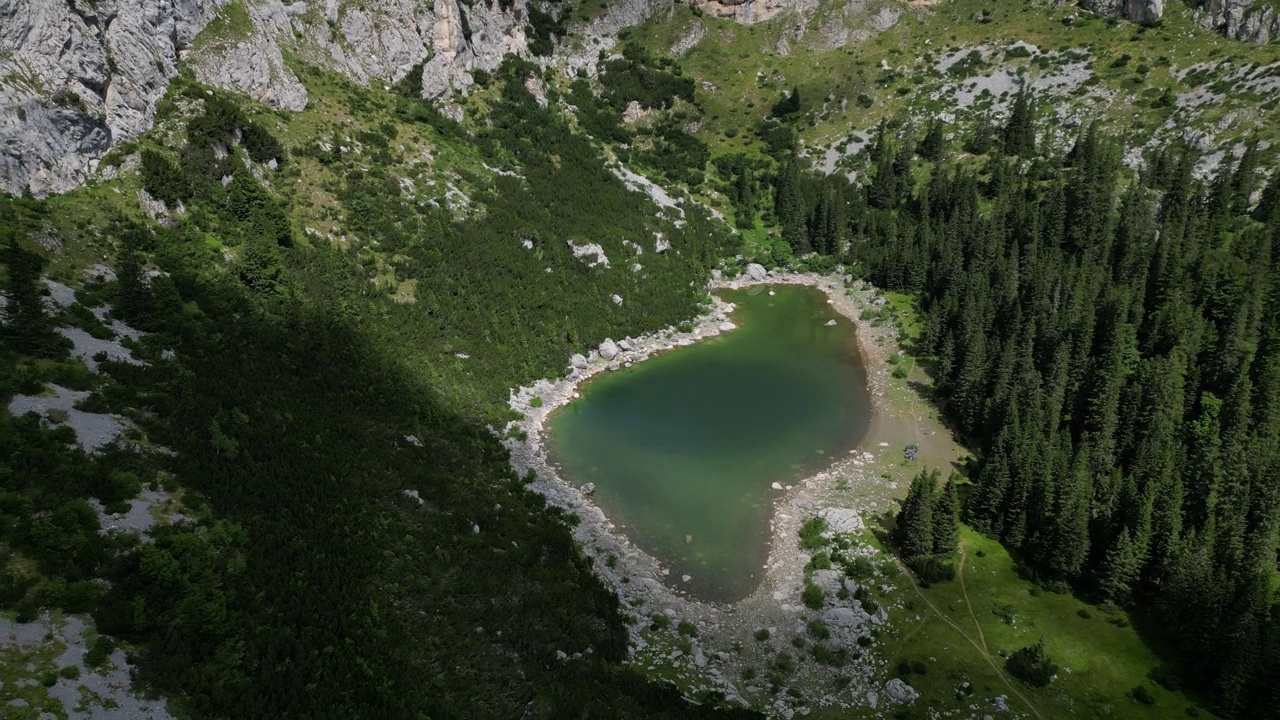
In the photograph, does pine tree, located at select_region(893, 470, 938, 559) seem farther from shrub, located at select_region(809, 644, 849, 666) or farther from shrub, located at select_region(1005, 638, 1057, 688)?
shrub, located at select_region(809, 644, 849, 666)

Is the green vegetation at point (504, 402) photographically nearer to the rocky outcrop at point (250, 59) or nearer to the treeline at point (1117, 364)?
the treeline at point (1117, 364)

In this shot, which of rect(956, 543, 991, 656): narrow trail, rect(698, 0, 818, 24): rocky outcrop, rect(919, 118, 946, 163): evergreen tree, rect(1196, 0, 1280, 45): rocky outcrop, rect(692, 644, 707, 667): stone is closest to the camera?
rect(692, 644, 707, 667): stone

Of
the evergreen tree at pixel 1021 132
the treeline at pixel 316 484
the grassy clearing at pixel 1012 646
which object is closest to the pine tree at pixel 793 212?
the evergreen tree at pixel 1021 132

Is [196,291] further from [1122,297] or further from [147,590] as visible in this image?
[1122,297]

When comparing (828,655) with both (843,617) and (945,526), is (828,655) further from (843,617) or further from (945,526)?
(945,526)

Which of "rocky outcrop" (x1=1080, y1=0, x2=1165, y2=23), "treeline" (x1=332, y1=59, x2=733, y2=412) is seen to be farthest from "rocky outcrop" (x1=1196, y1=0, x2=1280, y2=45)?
"treeline" (x1=332, y1=59, x2=733, y2=412)

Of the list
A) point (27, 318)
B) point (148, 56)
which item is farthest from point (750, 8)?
point (27, 318)

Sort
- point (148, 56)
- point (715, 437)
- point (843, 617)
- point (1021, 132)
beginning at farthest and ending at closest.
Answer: point (1021, 132)
point (715, 437)
point (148, 56)
point (843, 617)
